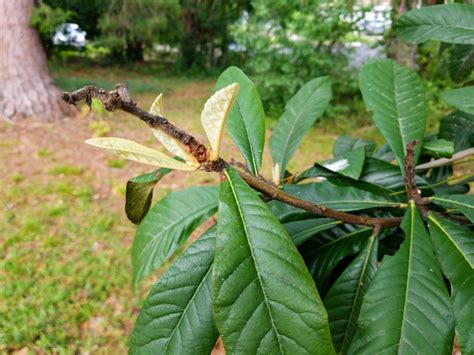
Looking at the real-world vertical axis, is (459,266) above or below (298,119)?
below

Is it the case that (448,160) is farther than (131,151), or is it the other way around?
(448,160)

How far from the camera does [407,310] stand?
556mm

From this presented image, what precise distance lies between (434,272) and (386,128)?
35 centimetres

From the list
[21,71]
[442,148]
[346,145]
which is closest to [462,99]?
[442,148]

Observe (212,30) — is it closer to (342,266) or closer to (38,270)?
(38,270)

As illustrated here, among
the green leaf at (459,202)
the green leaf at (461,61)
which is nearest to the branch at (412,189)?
the green leaf at (459,202)

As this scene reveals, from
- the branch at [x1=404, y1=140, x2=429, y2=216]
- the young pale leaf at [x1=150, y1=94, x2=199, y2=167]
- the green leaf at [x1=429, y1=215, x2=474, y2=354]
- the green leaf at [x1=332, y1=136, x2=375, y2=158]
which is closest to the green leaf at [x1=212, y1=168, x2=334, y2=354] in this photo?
the young pale leaf at [x1=150, y1=94, x2=199, y2=167]

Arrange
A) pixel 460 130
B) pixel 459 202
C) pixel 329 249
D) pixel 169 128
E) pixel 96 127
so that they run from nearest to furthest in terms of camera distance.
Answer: pixel 169 128, pixel 459 202, pixel 329 249, pixel 460 130, pixel 96 127

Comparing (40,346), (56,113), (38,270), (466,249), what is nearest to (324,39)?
(56,113)

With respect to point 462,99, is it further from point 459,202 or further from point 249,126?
point 249,126

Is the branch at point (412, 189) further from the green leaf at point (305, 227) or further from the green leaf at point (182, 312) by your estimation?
the green leaf at point (182, 312)

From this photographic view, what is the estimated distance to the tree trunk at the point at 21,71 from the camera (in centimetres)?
442

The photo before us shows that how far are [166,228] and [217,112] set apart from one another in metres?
0.38

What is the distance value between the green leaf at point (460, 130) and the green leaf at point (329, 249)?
473mm
